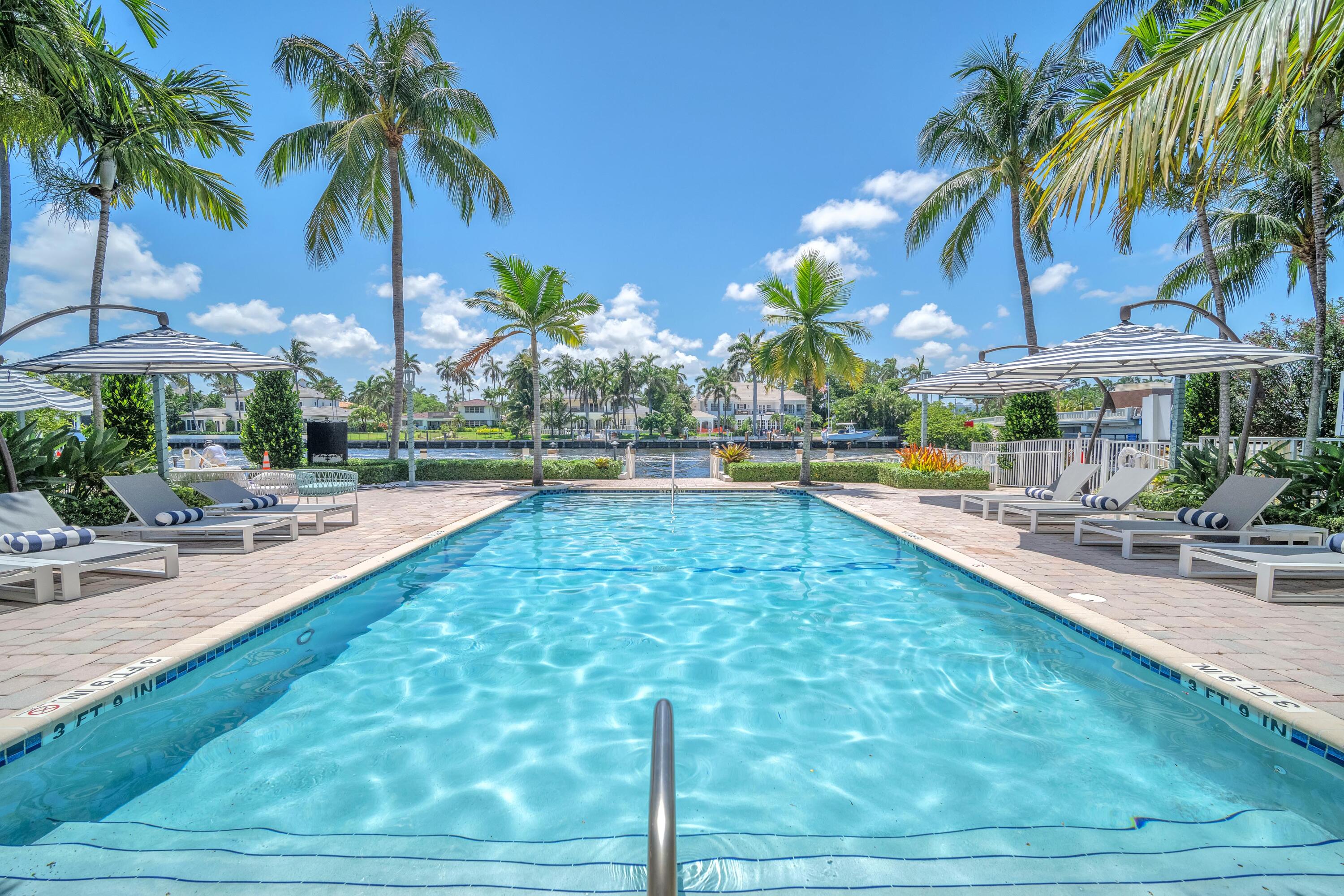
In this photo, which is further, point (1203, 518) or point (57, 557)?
point (1203, 518)

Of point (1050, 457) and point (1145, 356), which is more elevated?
point (1145, 356)

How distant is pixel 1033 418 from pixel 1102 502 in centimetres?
700

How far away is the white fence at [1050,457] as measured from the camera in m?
11.3

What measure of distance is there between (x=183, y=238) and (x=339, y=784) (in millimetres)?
19196

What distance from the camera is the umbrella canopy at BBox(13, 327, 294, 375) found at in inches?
274

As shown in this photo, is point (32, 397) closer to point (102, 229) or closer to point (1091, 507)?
point (102, 229)

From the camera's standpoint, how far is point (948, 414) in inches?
898

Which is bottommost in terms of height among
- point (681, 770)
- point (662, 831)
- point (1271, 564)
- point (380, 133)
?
point (681, 770)

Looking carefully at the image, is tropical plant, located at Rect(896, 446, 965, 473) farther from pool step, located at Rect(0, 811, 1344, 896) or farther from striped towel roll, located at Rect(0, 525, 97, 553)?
striped towel roll, located at Rect(0, 525, 97, 553)

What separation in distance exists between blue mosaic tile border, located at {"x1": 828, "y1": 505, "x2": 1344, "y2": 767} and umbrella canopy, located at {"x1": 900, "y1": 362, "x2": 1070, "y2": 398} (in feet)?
14.9

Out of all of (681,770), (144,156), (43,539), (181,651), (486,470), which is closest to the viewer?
(681,770)

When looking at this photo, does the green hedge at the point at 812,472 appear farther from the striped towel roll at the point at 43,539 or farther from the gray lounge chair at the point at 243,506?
the striped towel roll at the point at 43,539

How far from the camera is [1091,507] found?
27.8ft

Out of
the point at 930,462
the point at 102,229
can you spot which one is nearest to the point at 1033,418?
the point at 930,462
